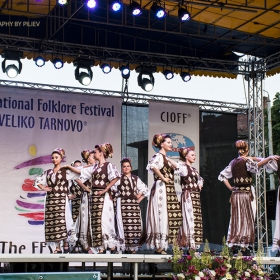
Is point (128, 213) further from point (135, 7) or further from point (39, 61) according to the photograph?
point (39, 61)

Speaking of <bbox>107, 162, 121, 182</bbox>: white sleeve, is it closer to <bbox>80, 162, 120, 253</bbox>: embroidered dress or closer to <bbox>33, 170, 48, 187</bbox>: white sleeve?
<bbox>80, 162, 120, 253</bbox>: embroidered dress

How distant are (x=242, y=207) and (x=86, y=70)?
4246 mm

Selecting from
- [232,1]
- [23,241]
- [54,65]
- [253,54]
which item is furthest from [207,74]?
[23,241]

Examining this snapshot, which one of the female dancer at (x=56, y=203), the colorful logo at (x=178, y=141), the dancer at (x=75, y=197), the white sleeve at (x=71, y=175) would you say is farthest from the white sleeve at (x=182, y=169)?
the colorful logo at (x=178, y=141)

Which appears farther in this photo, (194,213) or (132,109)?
(132,109)

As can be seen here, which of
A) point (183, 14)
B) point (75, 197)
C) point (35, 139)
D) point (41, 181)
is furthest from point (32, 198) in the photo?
point (183, 14)

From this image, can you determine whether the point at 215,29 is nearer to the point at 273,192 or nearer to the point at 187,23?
the point at 187,23

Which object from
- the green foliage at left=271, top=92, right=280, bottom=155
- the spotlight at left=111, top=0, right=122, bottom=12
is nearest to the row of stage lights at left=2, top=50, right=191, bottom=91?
the spotlight at left=111, top=0, right=122, bottom=12

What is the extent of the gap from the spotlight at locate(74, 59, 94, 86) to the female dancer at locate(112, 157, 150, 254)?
9.62ft

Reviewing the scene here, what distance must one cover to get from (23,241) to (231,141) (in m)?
4.70

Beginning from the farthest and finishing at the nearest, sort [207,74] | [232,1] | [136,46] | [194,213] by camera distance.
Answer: [207,74] < [136,46] < [232,1] < [194,213]

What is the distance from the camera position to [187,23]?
11.0 m

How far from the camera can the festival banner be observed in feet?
39.6

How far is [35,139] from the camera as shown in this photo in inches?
445
